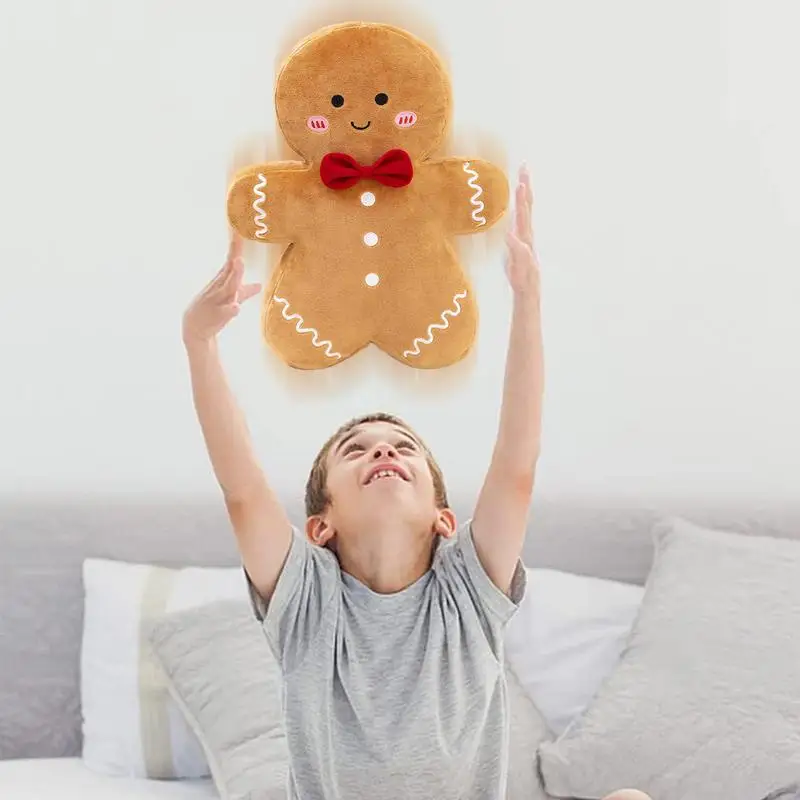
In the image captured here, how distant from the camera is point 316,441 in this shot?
2.36 m

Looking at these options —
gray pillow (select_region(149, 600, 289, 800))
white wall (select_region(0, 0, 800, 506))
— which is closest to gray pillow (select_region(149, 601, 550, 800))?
gray pillow (select_region(149, 600, 289, 800))

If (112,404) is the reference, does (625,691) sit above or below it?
below

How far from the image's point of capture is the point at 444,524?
154 centimetres

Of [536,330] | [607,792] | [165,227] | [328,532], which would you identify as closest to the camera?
[536,330]

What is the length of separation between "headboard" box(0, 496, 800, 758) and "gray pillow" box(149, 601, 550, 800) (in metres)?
0.20

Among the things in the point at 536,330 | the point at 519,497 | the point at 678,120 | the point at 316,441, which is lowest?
the point at 316,441

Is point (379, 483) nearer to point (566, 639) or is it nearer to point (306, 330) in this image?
point (306, 330)

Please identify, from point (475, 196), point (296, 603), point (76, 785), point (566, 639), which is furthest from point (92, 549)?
point (475, 196)

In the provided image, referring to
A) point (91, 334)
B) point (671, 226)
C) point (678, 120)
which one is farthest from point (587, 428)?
point (91, 334)

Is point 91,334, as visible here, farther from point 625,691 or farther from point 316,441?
point 625,691

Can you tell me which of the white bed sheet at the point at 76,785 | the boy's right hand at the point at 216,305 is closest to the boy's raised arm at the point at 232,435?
the boy's right hand at the point at 216,305

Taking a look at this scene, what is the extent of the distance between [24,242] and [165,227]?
0.24m

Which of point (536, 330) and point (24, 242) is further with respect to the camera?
point (24, 242)

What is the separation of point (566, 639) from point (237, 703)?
1.74 feet
